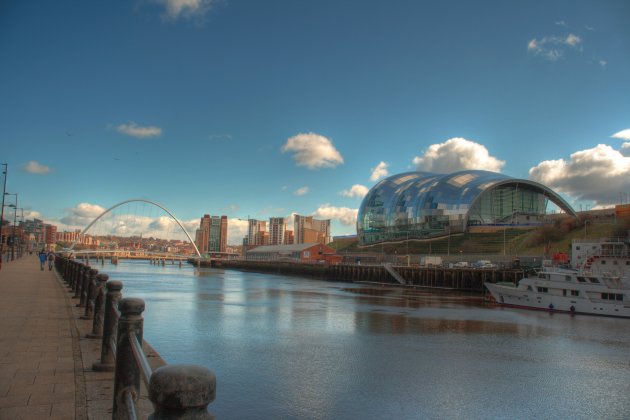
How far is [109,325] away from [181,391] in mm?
5683

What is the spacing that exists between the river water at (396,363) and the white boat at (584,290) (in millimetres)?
6494

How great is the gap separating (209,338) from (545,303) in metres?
31.7

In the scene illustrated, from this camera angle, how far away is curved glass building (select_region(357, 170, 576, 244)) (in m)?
109

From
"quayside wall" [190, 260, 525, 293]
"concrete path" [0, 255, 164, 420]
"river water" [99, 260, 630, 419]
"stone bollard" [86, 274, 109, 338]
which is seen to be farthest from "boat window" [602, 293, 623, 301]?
"stone bollard" [86, 274, 109, 338]

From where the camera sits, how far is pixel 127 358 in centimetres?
526

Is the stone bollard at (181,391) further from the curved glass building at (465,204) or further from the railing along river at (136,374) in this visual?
the curved glass building at (465,204)

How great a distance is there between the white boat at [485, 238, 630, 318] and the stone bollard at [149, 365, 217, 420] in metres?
43.9

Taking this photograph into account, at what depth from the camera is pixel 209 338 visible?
21.8 metres

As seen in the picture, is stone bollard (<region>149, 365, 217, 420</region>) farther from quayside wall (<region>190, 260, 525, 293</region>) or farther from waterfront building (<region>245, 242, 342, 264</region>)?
waterfront building (<region>245, 242, 342, 264</region>)

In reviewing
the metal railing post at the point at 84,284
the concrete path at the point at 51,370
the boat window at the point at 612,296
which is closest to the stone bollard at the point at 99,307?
the concrete path at the point at 51,370

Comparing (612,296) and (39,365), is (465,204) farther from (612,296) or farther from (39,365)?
(39,365)

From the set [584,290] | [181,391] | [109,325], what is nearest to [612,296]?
[584,290]

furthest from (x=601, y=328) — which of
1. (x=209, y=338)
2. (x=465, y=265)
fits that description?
(x=465, y=265)

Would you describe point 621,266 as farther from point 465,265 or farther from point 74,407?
point 74,407
